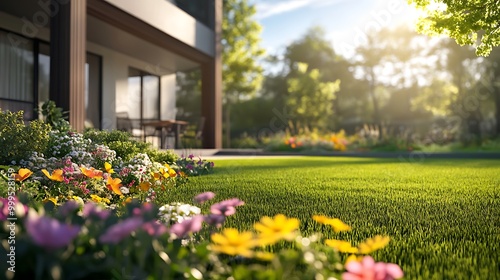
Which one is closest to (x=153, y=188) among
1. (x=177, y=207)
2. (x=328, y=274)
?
(x=177, y=207)

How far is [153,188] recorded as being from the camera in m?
4.84

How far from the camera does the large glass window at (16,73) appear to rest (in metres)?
10.7

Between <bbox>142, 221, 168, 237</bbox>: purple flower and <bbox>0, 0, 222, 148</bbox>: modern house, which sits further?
<bbox>0, 0, 222, 148</bbox>: modern house

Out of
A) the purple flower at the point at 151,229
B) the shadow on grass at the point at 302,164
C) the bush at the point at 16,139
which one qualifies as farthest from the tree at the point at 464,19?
the bush at the point at 16,139

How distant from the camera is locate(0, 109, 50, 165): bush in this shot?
5371 millimetres

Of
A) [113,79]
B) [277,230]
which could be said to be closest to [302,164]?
[277,230]

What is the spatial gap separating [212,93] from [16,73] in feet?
21.7

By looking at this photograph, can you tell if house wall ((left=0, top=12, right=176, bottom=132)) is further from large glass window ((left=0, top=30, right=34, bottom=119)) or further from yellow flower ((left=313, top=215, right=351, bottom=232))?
yellow flower ((left=313, top=215, right=351, bottom=232))

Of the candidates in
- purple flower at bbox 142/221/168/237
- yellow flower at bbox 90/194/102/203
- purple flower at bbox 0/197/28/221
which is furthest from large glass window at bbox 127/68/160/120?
purple flower at bbox 142/221/168/237

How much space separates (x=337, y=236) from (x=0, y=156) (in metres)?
4.35

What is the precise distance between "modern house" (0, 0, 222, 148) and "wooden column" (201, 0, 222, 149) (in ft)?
0.12

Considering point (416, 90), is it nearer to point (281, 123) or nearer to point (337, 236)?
point (281, 123)

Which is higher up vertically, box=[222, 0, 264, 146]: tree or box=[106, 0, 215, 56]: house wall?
box=[222, 0, 264, 146]: tree

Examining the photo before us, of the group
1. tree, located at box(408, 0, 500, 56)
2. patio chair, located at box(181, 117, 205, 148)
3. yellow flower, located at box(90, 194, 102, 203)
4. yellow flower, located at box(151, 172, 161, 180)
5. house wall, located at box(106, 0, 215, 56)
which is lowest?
yellow flower, located at box(90, 194, 102, 203)
